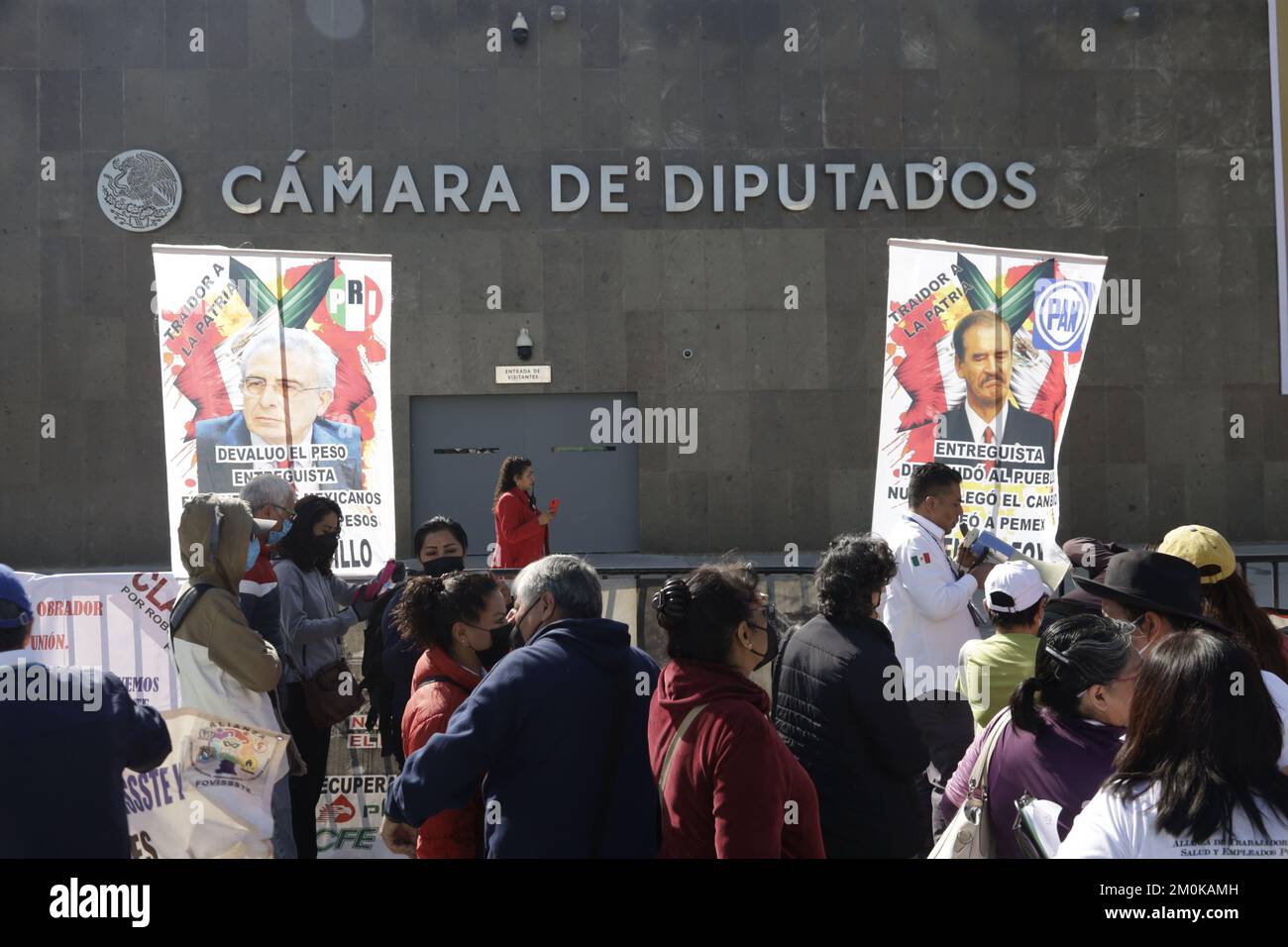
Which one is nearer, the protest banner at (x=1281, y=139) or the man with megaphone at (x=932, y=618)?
the man with megaphone at (x=932, y=618)

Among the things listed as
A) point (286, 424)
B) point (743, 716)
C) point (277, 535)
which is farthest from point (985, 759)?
point (286, 424)

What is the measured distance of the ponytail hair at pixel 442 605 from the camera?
3977 mm

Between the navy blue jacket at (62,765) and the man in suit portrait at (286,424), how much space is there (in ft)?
12.6

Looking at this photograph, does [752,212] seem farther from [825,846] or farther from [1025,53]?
[825,846]

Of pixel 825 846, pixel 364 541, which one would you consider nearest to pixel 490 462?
pixel 364 541

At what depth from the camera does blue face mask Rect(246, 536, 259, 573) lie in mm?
4488

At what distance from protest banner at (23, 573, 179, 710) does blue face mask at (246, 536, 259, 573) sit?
0.88 m

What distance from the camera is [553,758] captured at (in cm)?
329

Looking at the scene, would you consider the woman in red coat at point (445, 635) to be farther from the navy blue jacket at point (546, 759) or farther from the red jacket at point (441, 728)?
the navy blue jacket at point (546, 759)

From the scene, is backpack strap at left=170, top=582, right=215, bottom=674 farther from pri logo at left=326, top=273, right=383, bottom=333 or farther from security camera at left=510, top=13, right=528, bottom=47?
security camera at left=510, top=13, right=528, bottom=47

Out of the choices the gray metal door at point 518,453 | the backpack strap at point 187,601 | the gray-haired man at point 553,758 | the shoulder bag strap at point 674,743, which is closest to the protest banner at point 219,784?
the backpack strap at point 187,601

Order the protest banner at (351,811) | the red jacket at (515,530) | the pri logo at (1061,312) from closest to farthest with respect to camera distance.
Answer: the protest banner at (351,811)
the pri logo at (1061,312)
the red jacket at (515,530)

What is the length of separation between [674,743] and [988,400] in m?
4.78

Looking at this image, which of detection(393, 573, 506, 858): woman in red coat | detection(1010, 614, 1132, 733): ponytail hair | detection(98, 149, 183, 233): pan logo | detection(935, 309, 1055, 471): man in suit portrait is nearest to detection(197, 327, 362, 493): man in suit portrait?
detection(393, 573, 506, 858): woman in red coat
